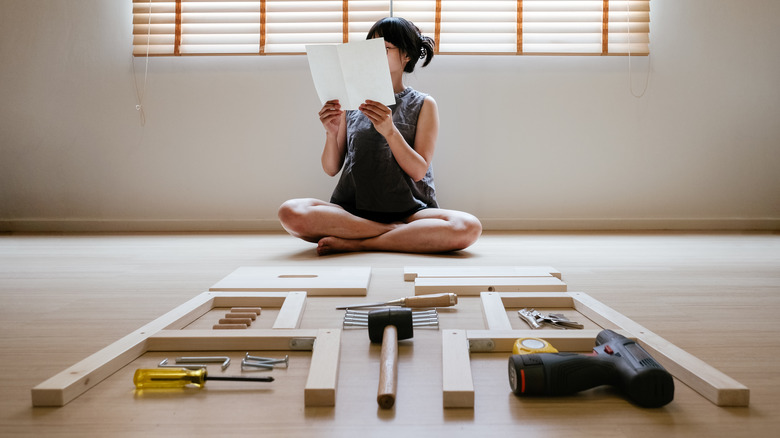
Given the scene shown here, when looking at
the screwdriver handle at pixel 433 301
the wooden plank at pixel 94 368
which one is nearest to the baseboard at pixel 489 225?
the screwdriver handle at pixel 433 301

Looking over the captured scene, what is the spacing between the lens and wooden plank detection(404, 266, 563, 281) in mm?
1583

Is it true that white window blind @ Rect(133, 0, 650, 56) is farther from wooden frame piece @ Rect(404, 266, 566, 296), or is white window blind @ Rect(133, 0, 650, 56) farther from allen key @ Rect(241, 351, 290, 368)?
allen key @ Rect(241, 351, 290, 368)

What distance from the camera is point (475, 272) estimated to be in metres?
1.63

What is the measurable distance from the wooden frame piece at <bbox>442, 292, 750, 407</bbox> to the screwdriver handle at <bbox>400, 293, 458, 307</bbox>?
7 cm

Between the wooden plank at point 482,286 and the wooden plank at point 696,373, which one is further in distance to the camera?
the wooden plank at point 482,286

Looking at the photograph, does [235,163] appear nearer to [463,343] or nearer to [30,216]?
[30,216]

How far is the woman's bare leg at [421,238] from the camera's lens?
213 centimetres

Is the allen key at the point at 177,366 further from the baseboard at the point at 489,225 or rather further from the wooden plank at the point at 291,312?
the baseboard at the point at 489,225

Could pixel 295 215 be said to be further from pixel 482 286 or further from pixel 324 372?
pixel 324 372

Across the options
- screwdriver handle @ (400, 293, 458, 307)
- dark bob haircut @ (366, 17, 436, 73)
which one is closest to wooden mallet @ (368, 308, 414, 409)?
A: screwdriver handle @ (400, 293, 458, 307)

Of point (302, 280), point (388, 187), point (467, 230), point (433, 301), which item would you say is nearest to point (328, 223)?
point (388, 187)

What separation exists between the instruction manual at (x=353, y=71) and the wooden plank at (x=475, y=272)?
56 cm

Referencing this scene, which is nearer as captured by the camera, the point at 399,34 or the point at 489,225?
the point at 399,34

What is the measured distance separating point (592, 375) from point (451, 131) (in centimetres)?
235
